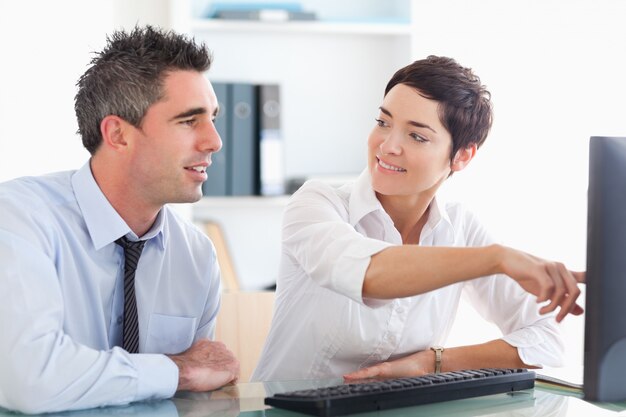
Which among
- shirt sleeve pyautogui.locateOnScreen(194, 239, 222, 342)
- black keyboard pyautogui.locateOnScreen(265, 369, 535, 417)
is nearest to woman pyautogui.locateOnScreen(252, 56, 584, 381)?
shirt sleeve pyautogui.locateOnScreen(194, 239, 222, 342)

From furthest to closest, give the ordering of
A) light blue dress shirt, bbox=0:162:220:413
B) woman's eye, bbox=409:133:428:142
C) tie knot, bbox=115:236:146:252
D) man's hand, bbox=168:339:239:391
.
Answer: woman's eye, bbox=409:133:428:142
tie knot, bbox=115:236:146:252
man's hand, bbox=168:339:239:391
light blue dress shirt, bbox=0:162:220:413

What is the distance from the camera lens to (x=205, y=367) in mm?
1420

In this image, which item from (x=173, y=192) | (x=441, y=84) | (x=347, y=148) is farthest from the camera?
(x=347, y=148)

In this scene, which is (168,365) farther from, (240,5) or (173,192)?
(240,5)

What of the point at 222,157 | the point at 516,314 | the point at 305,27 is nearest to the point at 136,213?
the point at 516,314

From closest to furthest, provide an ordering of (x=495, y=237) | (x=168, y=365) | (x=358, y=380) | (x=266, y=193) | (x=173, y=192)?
(x=168, y=365) < (x=358, y=380) < (x=173, y=192) < (x=495, y=237) < (x=266, y=193)

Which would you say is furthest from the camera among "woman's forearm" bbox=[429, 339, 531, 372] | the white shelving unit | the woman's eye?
the white shelving unit

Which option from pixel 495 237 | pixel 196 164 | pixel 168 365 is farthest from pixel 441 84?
pixel 168 365

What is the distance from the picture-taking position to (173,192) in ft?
5.30

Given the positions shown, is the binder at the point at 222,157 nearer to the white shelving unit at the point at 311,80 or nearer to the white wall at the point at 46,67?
the white shelving unit at the point at 311,80

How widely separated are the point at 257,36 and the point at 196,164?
1.54m

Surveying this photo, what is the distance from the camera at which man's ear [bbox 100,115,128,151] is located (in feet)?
5.35

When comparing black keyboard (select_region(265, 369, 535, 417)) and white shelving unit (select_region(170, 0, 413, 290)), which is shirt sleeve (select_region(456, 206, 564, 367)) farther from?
white shelving unit (select_region(170, 0, 413, 290))

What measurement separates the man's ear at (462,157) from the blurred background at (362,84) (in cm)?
88
